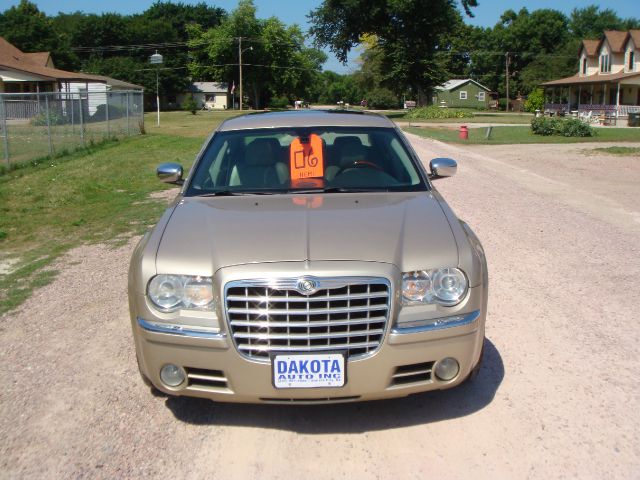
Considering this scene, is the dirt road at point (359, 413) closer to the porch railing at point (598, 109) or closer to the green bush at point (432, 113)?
the porch railing at point (598, 109)

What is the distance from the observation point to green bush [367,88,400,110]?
306ft

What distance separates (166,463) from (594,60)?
65.1 meters

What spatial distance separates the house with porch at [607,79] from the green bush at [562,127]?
16.2 m

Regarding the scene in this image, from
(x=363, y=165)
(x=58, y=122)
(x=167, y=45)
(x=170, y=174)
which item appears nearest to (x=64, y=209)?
(x=170, y=174)

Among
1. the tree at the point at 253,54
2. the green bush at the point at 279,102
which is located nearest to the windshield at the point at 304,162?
the green bush at the point at 279,102

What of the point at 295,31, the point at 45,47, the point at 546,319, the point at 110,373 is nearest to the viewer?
the point at 110,373

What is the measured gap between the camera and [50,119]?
857 inches

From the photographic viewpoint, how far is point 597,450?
3.44 meters

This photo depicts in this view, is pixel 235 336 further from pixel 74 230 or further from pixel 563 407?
pixel 74 230

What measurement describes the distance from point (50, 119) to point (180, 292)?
2035 cm

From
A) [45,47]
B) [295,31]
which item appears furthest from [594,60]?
[45,47]

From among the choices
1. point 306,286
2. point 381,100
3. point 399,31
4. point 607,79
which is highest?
point 399,31

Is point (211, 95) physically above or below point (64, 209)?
above

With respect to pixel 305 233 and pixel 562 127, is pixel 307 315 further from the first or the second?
pixel 562 127
